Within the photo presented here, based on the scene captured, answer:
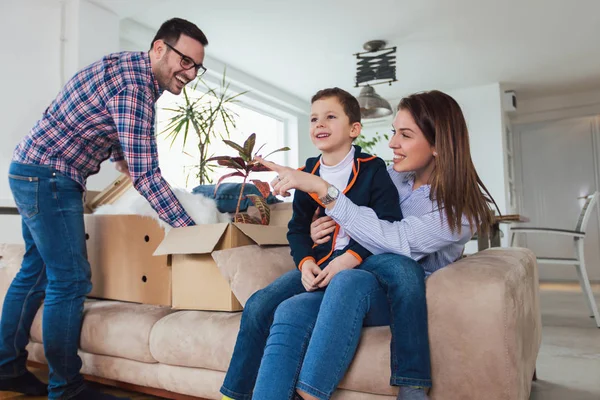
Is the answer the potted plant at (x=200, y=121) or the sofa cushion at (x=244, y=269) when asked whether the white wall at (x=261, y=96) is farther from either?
the sofa cushion at (x=244, y=269)

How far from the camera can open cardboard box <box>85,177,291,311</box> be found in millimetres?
1475

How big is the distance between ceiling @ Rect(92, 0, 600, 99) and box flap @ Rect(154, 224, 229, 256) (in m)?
2.48

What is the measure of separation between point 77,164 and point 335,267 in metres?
0.96

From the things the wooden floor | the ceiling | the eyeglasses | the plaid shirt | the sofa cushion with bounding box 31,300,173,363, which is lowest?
the wooden floor

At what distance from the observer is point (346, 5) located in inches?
152

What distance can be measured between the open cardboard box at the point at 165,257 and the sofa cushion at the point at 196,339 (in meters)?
0.06

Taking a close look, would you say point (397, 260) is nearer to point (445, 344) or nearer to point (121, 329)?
point (445, 344)

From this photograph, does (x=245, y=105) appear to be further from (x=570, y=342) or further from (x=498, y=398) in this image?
(x=498, y=398)

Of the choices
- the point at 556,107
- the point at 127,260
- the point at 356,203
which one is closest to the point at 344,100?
the point at 356,203

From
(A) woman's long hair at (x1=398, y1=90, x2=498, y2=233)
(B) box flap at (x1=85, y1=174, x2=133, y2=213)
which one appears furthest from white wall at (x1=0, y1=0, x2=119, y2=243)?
(A) woman's long hair at (x1=398, y1=90, x2=498, y2=233)

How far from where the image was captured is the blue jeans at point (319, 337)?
0.97m

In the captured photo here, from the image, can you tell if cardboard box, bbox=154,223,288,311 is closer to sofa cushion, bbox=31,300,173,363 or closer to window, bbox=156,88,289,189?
sofa cushion, bbox=31,300,173,363

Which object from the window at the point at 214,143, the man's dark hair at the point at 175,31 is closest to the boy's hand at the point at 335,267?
the man's dark hair at the point at 175,31

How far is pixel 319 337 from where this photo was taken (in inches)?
39.1
